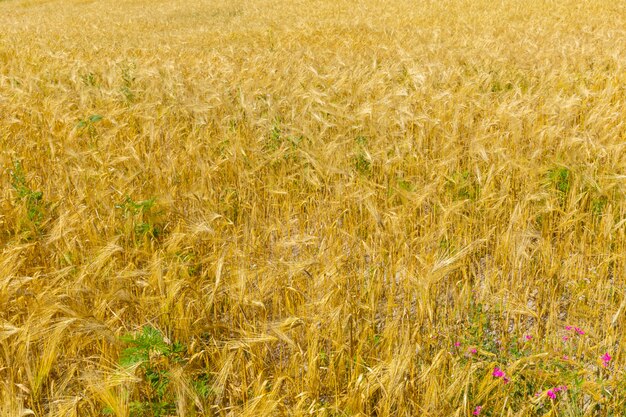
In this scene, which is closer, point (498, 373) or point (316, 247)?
point (498, 373)

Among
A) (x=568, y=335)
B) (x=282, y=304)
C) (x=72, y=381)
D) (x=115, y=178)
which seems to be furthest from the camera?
(x=115, y=178)

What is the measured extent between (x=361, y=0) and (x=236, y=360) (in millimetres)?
15739

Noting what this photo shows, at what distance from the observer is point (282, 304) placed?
1926 mm

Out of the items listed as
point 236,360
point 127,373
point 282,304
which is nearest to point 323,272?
point 282,304

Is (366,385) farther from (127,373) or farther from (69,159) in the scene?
(69,159)

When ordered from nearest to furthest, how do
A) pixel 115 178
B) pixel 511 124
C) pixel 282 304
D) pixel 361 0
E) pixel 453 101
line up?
pixel 282 304, pixel 115 178, pixel 511 124, pixel 453 101, pixel 361 0

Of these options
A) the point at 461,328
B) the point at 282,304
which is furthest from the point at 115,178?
the point at 461,328

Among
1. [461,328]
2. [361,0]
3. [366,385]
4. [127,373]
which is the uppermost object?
[361,0]

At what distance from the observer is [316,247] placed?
2.31m

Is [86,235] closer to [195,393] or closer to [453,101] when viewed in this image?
[195,393]

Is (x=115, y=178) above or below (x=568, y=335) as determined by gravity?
above

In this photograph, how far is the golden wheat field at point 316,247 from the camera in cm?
152

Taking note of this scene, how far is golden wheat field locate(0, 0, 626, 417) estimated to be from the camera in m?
1.52

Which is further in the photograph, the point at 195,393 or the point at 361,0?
the point at 361,0
